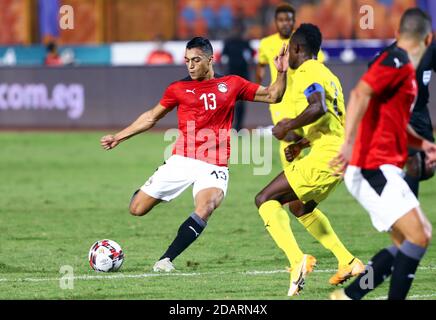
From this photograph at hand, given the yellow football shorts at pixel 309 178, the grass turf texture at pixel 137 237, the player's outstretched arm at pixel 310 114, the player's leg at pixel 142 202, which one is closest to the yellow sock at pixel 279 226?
the yellow football shorts at pixel 309 178

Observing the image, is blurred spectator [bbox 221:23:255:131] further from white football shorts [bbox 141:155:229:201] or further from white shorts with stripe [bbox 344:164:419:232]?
white shorts with stripe [bbox 344:164:419:232]

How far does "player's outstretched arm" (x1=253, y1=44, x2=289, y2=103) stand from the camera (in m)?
9.70

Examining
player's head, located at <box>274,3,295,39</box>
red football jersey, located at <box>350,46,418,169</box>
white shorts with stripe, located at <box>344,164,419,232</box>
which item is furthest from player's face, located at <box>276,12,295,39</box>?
white shorts with stripe, located at <box>344,164,419,232</box>

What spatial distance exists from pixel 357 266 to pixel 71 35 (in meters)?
28.9

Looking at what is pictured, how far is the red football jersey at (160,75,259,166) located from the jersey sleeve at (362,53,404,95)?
3.00 m

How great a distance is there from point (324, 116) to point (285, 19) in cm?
488

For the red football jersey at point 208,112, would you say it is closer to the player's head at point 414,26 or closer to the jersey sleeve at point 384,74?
the player's head at point 414,26

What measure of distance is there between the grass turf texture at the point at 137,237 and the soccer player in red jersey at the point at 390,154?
130 centimetres

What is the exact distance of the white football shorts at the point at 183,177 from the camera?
397 inches

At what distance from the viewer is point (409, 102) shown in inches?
295

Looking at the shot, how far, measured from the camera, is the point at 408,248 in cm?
731

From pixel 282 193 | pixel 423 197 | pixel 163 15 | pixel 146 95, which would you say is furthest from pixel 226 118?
pixel 163 15

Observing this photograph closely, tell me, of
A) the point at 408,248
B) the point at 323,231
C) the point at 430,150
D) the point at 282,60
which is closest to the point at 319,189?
the point at 323,231

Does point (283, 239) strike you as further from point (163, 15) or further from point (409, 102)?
point (163, 15)
